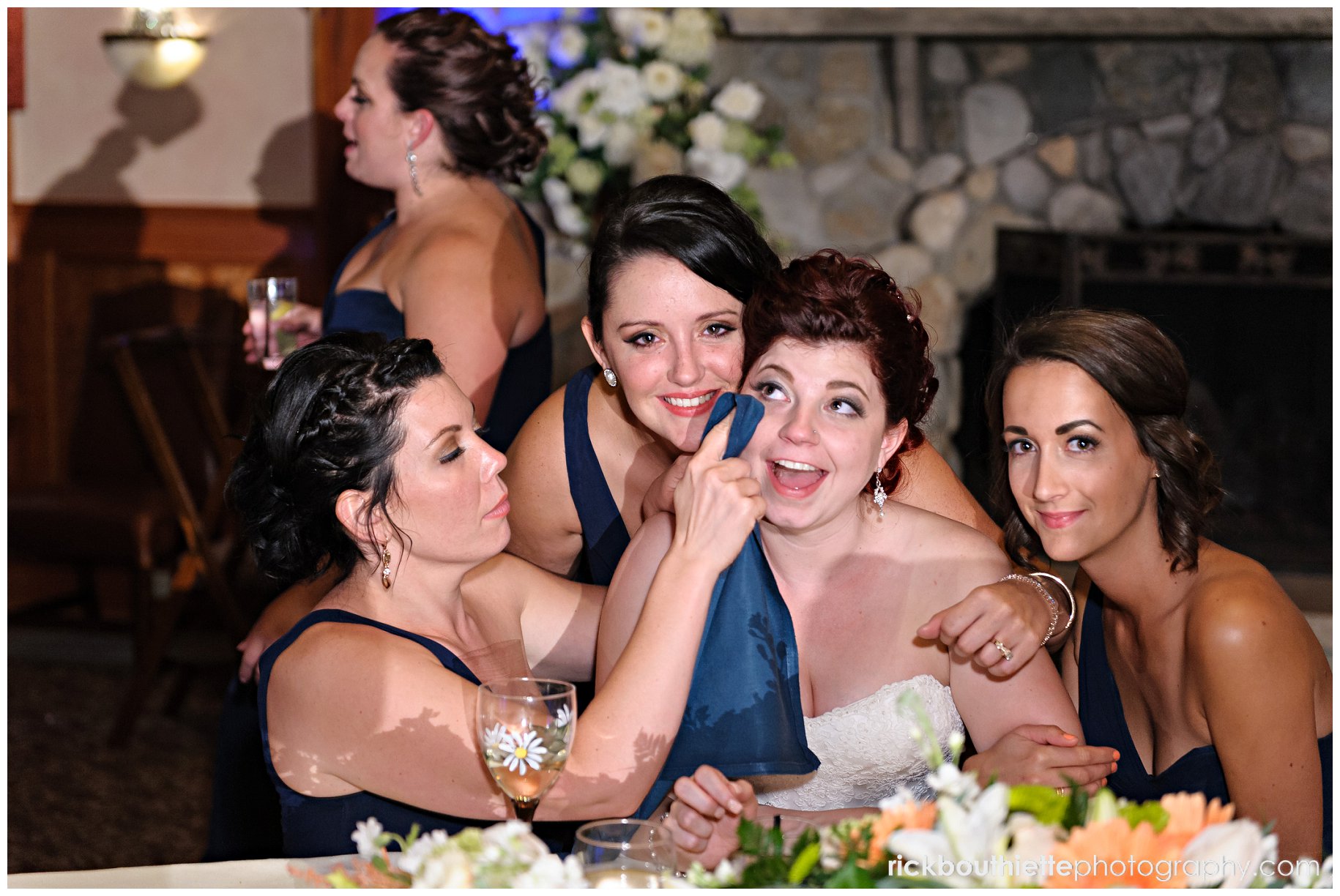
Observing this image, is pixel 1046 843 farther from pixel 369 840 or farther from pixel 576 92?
pixel 576 92

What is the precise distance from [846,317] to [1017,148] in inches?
114

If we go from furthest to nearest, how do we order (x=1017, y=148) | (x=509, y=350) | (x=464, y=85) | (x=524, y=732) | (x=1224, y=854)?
(x=1017, y=148), (x=509, y=350), (x=464, y=85), (x=524, y=732), (x=1224, y=854)

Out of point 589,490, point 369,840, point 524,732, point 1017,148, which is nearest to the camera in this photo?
point 369,840

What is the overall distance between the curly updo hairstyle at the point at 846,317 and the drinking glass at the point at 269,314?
124 cm

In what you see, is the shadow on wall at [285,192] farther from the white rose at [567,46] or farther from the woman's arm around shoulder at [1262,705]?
Answer: the woman's arm around shoulder at [1262,705]

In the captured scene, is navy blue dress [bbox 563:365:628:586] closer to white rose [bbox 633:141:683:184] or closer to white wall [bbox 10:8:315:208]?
white rose [bbox 633:141:683:184]

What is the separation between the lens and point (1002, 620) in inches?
63.9

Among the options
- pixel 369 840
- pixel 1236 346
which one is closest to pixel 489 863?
pixel 369 840

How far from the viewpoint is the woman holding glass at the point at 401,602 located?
143 centimetres

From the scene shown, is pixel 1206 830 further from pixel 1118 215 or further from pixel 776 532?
pixel 1118 215

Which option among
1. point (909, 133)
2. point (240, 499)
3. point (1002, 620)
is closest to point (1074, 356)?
point (1002, 620)

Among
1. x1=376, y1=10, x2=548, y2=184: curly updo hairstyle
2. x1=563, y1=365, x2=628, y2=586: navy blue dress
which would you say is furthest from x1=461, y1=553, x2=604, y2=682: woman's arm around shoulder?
x1=376, y1=10, x2=548, y2=184: curly updo hairstyle

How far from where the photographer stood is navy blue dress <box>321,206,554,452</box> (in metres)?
2.52

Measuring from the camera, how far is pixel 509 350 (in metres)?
2.63
